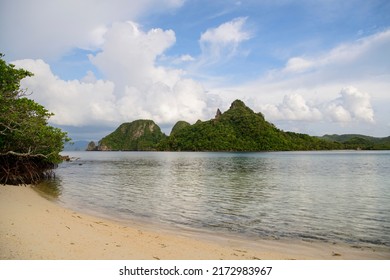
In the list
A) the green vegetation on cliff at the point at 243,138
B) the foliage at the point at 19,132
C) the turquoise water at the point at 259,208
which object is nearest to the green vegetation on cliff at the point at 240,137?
the green vegetation on cliff at the point at 243,138

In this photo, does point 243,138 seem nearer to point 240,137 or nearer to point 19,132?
point 240,137

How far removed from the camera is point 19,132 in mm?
18219

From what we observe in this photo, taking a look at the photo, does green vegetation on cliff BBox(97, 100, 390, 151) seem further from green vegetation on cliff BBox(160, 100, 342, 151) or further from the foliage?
the foliage

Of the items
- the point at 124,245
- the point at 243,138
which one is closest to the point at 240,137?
the point at 243,138

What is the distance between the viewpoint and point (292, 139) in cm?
18538

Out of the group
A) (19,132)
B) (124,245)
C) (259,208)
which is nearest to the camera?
(124,245)

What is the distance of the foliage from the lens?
1478 cm

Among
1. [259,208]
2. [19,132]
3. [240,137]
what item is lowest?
[259,208]

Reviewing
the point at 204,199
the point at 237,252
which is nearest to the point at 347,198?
the point at 204,199

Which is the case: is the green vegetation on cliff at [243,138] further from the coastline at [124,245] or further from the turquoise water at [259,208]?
the coastline at [124,245]

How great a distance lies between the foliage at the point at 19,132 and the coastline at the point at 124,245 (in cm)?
518

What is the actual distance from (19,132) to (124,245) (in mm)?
13546

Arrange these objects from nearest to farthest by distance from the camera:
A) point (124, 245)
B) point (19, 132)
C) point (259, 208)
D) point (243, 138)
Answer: point (124, 245) < point (259, 208) < point (19, 132) < point (243, 138)

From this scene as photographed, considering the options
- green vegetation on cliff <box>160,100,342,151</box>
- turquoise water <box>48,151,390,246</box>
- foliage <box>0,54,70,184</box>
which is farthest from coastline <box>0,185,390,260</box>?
green vegetation on cliff <box>160,100,342,151</box>
